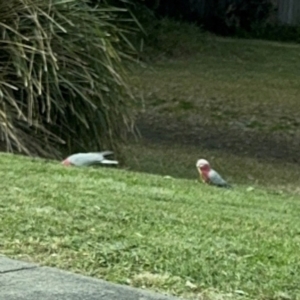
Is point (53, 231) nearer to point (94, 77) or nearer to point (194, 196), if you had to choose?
point (194, 196)

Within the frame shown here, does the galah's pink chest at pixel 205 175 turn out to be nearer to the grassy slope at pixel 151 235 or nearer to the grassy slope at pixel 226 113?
the grassy slope at pixel 151 235

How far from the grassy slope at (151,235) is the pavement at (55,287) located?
15 cm

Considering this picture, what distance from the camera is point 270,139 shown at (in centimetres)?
1591

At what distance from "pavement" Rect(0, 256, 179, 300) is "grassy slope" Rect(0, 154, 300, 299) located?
0.15 meters

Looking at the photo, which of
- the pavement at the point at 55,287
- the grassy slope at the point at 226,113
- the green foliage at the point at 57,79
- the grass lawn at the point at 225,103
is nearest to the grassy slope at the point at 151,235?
the pavement at the point at 55,287

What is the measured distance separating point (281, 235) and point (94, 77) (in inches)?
194

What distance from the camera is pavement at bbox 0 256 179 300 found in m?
4.88

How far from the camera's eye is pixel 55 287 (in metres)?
4.99

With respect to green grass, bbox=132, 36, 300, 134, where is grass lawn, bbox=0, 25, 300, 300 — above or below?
above

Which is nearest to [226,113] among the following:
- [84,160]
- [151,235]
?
[84,160]

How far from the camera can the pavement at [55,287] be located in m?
4.88

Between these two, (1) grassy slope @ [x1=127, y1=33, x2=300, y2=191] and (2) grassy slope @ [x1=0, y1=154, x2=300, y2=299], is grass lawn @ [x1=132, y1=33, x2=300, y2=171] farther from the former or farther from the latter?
(2) grassy slope @ [x1=0, y1=154, x2=300, y2=299]

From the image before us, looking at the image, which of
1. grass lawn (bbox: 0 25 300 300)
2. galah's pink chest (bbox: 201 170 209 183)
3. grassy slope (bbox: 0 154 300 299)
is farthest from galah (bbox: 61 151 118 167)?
grassy slope (bbox: 0 154 300 299)

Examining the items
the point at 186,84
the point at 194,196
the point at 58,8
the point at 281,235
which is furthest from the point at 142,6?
the point at 281,235
